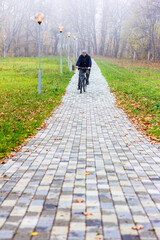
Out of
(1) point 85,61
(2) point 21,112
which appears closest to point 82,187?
(2) point 21,112

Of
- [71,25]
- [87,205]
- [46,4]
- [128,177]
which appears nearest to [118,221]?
[87,205]

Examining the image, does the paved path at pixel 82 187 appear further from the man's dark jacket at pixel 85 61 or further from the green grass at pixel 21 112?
the man's dark jacket at pixel 85 61

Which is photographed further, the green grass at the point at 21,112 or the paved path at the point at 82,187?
the green grass at the point at 21,112

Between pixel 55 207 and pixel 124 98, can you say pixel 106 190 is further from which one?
pixel 124 98

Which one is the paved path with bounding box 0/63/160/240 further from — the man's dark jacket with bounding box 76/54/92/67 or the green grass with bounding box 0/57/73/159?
the man's dark jacket with bounding box 76/54/92/67

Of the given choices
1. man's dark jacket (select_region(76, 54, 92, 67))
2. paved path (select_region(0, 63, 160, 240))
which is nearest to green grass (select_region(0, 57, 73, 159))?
paved path (select_region(0, 63, 160, 240))

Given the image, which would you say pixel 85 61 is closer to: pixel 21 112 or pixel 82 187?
pixel 21 112

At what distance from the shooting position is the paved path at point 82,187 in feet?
10.1

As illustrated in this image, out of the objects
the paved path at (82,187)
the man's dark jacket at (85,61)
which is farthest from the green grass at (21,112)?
the man's dark jacket at (85,61)

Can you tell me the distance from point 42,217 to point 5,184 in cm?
118

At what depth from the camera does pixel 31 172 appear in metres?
4.71

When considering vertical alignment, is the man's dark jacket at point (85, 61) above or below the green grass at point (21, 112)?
above

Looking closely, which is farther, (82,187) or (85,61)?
(85,61)

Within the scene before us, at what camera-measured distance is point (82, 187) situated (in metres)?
4.12
